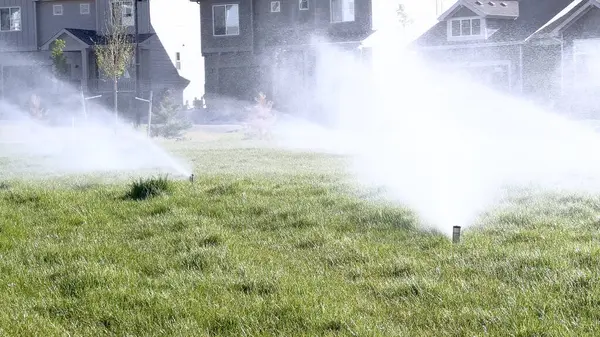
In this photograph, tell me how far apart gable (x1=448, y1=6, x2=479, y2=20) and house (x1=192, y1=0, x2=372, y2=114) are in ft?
13.3

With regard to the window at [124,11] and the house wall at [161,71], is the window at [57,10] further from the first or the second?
the house wall at [161,71]

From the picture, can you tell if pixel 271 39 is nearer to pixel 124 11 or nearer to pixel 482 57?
pixel 124 11

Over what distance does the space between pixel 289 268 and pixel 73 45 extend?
134 ft

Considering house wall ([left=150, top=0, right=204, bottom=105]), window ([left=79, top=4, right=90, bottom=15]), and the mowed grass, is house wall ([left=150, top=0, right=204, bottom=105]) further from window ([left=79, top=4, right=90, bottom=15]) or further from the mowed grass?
the mowed grass

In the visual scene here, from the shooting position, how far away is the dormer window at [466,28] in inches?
1587

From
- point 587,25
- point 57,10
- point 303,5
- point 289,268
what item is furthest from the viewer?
point 57,10

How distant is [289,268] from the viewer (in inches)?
279

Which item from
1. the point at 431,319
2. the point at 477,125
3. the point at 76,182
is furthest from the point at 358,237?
the point at 477,125

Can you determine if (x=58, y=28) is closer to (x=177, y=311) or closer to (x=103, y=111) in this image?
(x=103, y=111)

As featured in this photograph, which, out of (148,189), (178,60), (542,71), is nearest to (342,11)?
(542,71)

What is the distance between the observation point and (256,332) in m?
5.18

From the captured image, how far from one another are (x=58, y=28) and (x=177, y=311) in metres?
45.7

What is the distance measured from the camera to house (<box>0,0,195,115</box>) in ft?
149

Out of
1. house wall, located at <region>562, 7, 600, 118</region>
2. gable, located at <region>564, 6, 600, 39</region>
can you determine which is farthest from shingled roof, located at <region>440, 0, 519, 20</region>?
gable, located at <region>564, 6, 600, 39</region>
